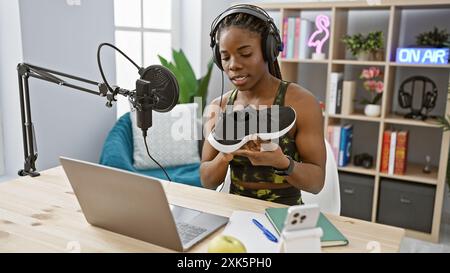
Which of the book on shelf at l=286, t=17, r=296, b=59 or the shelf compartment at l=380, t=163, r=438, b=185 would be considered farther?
the book on shelf at l=286, t=17, r=296, b=59

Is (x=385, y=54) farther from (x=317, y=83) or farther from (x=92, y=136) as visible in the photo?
(x=92, y=136)

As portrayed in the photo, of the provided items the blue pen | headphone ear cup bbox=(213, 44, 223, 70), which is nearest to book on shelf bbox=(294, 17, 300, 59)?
headphone ear cup bbox=(213, 44, 223, 70)

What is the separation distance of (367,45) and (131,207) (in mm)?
2297

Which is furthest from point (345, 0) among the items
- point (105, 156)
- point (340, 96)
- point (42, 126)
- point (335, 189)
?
point (42, 126)

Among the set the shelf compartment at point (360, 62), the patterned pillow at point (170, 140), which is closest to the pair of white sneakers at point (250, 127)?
the patterned pillow at point (170, 140)

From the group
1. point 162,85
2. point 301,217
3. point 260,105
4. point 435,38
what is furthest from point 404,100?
point 301,217

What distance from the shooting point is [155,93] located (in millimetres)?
1062

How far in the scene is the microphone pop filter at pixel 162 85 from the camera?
41.5 inches

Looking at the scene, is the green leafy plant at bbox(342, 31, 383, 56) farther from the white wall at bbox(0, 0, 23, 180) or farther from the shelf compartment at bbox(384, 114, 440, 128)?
the white wall at bbox(0, 0, 23, 180)

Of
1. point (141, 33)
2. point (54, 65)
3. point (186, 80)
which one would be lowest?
Result: point (186, 80)

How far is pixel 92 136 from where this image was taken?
2559 millimetres

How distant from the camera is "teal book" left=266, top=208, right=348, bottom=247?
90 cm

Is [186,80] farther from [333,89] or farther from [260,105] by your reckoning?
[260,105]

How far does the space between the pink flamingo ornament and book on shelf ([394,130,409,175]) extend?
0.76 m
